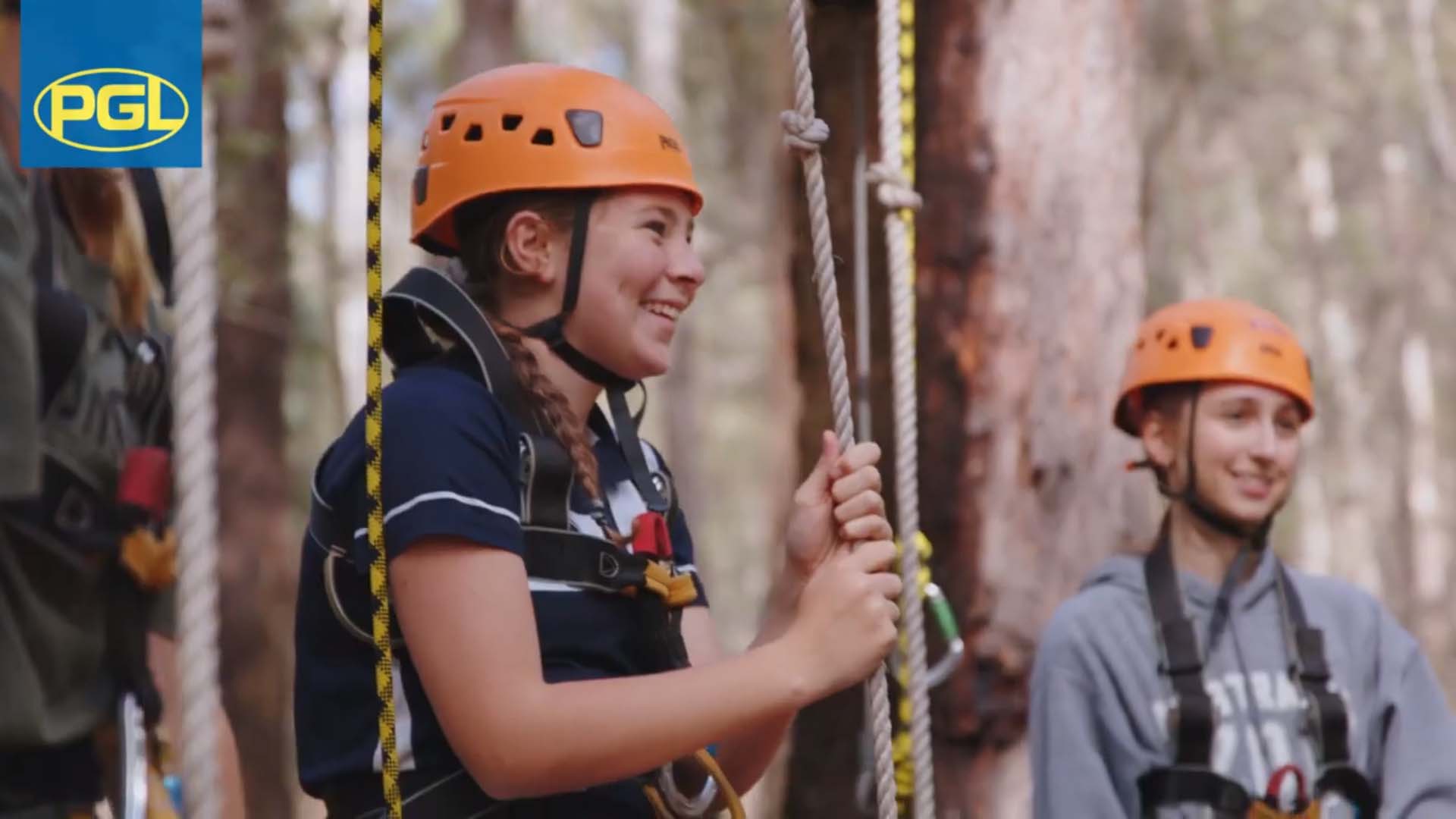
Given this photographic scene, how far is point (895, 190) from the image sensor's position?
13.5 feet

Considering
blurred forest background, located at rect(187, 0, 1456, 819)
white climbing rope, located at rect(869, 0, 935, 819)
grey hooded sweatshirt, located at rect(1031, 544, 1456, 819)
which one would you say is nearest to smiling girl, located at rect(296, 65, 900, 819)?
white climbing rope, located at rect(869, 0, 935, 819)

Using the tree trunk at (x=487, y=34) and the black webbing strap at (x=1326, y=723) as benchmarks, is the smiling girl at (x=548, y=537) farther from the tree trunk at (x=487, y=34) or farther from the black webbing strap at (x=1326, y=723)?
the tree trunk at (x=487, y=34)

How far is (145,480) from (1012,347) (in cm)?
A: 256

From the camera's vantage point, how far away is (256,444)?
10773 mm

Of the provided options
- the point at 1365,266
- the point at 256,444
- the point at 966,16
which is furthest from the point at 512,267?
the point at 1365,266

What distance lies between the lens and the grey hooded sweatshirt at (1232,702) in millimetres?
4391

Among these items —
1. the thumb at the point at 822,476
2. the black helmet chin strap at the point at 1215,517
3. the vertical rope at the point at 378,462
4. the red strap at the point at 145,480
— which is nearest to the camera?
the vertical rope at the point at 378,462

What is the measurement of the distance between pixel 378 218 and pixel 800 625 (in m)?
0.80

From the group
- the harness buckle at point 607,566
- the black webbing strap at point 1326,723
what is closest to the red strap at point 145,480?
the harness buckle at point 607,566

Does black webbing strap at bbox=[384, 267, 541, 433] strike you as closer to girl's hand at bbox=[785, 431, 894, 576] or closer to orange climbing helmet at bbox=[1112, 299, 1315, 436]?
girl's hand at bbox=[785, 431, 894, 576]

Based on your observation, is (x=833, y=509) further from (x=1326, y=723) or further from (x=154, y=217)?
(x=1326, y=723)

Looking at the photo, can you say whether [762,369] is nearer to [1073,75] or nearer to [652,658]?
[1073,75]

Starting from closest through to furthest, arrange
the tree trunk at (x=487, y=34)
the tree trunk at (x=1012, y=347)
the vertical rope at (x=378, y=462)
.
→ the vertical rope at (x=378, y=462) → the tree trunk at (x=1012, y=347) → the tree trunk at (x=487, y=34)

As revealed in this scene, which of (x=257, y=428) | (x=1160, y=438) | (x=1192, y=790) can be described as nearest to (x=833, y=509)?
(x=1192, y=790)
